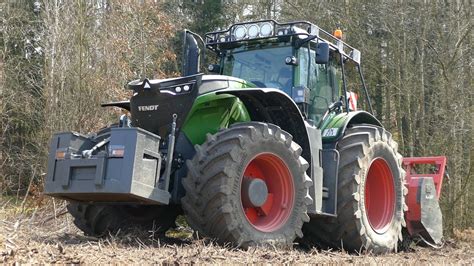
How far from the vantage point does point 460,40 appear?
44.0 feet

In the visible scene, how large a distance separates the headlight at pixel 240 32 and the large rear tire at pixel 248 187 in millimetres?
1804

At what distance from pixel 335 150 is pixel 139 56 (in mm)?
11019

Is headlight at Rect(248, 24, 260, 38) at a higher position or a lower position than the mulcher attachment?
higher

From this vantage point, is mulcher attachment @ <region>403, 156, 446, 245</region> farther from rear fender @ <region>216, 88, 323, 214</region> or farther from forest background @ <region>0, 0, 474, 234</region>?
forest background @ <region>0, 0, 474, 234</region>

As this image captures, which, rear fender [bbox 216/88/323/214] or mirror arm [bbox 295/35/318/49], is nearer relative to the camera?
rear fender [bbox 216/88/323/214]

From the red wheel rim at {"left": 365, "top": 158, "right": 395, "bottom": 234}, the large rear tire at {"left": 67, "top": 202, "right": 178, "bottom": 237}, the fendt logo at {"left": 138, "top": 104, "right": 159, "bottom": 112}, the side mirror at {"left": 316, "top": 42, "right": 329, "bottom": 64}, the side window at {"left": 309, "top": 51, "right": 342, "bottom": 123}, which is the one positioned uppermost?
the side mirror at {"left": 316, "top": 42, "right": 329, "bottom": 64}

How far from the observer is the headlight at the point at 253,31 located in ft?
24.5

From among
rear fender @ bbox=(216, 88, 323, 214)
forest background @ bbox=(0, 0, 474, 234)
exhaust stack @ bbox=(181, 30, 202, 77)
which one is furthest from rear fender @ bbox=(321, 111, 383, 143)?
forest background @ bbox=(0, 0, 474, 234)

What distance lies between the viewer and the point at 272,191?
21.1ft

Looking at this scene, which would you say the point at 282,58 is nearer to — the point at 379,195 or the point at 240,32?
the point at 240,32

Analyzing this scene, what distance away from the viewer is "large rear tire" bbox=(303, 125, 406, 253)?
7211mm

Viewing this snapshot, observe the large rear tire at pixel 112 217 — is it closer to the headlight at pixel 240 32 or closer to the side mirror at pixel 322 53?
the headlight at pixel 240 32

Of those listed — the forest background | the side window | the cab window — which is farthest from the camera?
the forest background

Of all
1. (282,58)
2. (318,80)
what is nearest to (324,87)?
(318,80)
